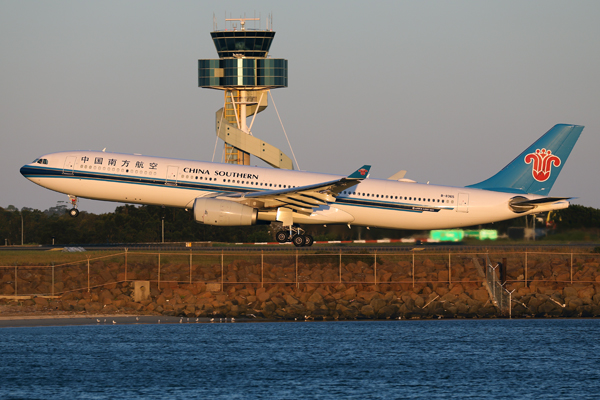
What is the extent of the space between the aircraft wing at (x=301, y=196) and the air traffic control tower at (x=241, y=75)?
191 feet

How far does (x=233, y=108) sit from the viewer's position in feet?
362

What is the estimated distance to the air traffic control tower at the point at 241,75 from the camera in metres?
109

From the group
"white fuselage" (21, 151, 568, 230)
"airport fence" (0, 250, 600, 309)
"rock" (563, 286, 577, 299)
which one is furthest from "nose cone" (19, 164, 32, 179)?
"rock" (563, 286, 577, 299)

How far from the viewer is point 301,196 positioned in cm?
4975

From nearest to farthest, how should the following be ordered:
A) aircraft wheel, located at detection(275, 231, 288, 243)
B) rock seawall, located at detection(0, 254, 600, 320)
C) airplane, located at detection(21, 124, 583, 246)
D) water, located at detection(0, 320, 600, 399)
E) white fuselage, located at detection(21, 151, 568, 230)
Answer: water, located at detection(0, 320, 600, 399), rock seawall, located at detection(0, 254, 600, 320), airplane, located at detection(21, 124, 583, 246), white fuselage, located at detection(21, 151, 568, 230), aircraft wheel, located at detection(275, 231, 288, 243)

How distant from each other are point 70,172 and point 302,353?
19788 millimetres

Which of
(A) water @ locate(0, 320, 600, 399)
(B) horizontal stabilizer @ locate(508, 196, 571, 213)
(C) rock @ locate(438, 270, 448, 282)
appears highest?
(B) horizontal stabilizer @ locate(508, 196, 571, 213)

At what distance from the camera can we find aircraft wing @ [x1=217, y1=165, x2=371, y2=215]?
48188mm

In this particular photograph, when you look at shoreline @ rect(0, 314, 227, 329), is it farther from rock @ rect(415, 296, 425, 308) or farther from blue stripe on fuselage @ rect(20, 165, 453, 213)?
blue stripe on fuselage @ rect(20, 165, 453, 213)

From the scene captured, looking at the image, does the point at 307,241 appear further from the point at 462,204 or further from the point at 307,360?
the point at 307,360

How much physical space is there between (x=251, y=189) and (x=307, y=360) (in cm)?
1664

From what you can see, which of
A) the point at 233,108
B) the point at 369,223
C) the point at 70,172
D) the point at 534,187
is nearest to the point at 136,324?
the point at 70,172

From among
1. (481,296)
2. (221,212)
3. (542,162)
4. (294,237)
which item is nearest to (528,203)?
(542,162)

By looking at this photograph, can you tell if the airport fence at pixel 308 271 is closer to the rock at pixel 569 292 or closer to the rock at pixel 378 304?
the rock at pixel 569 292
